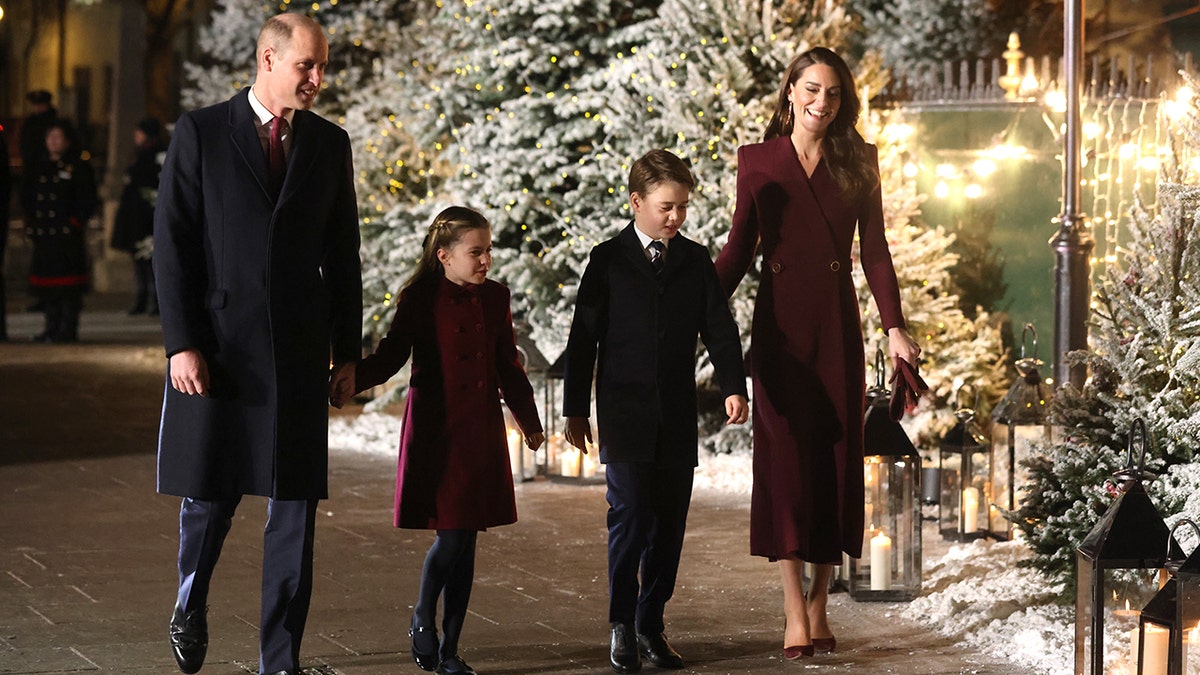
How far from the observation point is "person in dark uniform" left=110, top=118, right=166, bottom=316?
20.8 metres

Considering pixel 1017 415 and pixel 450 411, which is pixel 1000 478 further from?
pixel 450 411

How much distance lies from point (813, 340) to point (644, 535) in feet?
2.85

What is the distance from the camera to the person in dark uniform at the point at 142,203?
20.8 m

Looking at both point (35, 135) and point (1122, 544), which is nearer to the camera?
point (1122, 544)

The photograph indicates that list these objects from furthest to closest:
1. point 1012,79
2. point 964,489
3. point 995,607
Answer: point 1012,79, point 964,489, point 995,607

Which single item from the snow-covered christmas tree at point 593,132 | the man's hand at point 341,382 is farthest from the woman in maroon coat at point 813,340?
the snow-covered christmas tree at point 593,132

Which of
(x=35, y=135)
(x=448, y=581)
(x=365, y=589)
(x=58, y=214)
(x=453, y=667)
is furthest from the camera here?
(x=35, y=135)

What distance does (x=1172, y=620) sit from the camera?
5090 mm

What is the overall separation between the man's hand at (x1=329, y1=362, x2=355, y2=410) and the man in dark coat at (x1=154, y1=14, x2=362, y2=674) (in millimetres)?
112

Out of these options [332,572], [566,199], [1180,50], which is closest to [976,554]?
[332,572]

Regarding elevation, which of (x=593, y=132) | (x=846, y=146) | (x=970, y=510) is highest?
(x=593, y=132)

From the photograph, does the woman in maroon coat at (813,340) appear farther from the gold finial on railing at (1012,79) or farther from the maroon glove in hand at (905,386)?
the gold finial on railing at (1012,79)

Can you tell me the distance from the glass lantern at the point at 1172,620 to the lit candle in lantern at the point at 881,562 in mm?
1695

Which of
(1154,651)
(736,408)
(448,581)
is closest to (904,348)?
(736,408)
